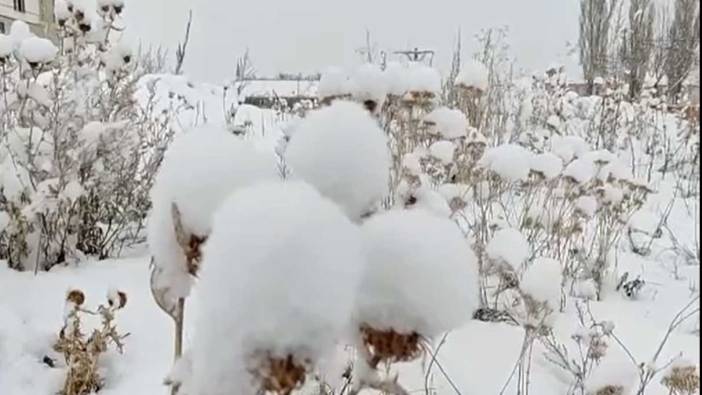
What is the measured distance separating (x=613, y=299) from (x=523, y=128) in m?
1.86

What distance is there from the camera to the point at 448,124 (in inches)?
74.3

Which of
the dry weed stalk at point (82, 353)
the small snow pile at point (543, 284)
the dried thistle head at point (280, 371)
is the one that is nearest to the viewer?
the dried thistle head at point (280, 371)

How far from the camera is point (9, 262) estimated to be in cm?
183

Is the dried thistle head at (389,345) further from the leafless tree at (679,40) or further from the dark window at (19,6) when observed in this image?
the dark window at (19,6)

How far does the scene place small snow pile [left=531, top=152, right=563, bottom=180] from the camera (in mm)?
1793

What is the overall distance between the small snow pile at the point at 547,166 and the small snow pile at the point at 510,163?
0.8 inches

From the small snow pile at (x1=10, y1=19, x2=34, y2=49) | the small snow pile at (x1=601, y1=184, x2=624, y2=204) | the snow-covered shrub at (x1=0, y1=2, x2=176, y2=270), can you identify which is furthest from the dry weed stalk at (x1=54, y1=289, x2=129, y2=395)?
the small snow pile at (x1=601, y1=184, x2=624, y2=204)

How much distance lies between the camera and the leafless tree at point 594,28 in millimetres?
8195

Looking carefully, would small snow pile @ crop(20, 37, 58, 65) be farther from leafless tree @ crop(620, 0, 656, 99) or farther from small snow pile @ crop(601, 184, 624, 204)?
leafless tree @ crop(620, 0, 656, 99)

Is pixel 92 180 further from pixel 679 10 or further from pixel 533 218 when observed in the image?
pixel 679 10

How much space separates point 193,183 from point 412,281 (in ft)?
0.41

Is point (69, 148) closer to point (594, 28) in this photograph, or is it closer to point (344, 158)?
point (344, 158)

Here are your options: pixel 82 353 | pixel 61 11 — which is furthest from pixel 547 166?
pixel 61 11

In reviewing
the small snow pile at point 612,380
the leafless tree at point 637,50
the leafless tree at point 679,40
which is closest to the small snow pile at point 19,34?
the small snow pile at point 612,380
